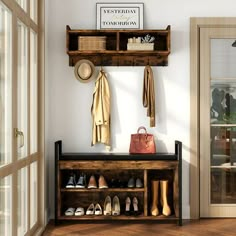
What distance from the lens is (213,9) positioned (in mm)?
5176

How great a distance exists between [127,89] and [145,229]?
1623 mm

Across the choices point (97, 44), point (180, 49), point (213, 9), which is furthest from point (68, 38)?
point (213, 9)

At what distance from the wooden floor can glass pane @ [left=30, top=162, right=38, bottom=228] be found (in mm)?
208

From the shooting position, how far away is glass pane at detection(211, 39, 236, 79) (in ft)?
17.1

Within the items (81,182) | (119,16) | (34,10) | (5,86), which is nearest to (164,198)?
(81,182)

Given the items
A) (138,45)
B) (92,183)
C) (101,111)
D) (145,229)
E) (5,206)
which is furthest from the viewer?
(101,111)

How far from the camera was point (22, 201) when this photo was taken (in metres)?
3.95

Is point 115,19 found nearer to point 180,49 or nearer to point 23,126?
point 180,49

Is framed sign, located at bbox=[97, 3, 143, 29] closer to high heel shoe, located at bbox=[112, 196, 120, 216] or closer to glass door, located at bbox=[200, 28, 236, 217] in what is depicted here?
glass door, located at bbox=[200, 28, 236, 217]

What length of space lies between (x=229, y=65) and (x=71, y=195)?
241cm

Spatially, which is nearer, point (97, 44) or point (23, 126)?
point (23, 126)

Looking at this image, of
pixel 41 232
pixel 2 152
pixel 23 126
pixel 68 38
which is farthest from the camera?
pixel 68 38

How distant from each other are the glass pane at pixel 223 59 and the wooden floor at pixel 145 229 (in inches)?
68.0

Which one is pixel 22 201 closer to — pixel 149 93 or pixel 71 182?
pixel 71 182
